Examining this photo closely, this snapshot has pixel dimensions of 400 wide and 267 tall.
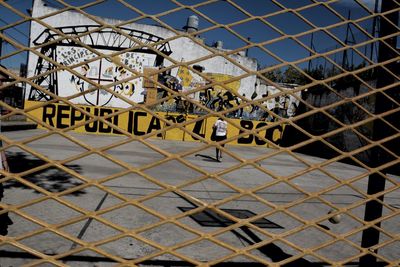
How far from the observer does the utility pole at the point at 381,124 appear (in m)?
2.08

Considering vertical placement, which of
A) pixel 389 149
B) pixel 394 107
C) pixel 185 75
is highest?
pixel 185 75

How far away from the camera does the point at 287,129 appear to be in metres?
19.6

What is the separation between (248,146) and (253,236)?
1413cm

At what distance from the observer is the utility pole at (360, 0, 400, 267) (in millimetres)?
2076

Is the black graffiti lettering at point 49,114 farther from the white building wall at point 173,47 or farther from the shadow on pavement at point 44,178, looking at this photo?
the shadow on pavement at point 44,178

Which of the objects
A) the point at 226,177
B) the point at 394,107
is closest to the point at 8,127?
the point at 226,177

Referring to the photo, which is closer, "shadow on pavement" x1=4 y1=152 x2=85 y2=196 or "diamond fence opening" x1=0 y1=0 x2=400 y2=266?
"diamond fence opening" x1=0 y1=0 x2=400 y2=266

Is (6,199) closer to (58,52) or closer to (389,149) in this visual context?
(389,149)

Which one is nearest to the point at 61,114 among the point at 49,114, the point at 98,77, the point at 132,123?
the point at 49,114

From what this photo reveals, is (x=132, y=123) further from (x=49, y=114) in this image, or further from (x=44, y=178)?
(x=44, y=178)

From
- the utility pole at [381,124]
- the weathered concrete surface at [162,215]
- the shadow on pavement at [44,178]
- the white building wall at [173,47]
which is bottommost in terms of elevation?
the shadow on pavement at [44,178]

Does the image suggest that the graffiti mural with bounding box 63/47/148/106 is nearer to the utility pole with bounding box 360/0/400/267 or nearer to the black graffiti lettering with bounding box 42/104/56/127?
the black graffiti lettering with bounding box 42/104/56/127

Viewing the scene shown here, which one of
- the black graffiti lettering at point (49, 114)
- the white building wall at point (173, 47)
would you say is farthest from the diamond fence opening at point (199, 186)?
the white building wall at point (173, 47)

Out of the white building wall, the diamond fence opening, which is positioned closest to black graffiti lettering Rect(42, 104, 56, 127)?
the diamond fence opening
